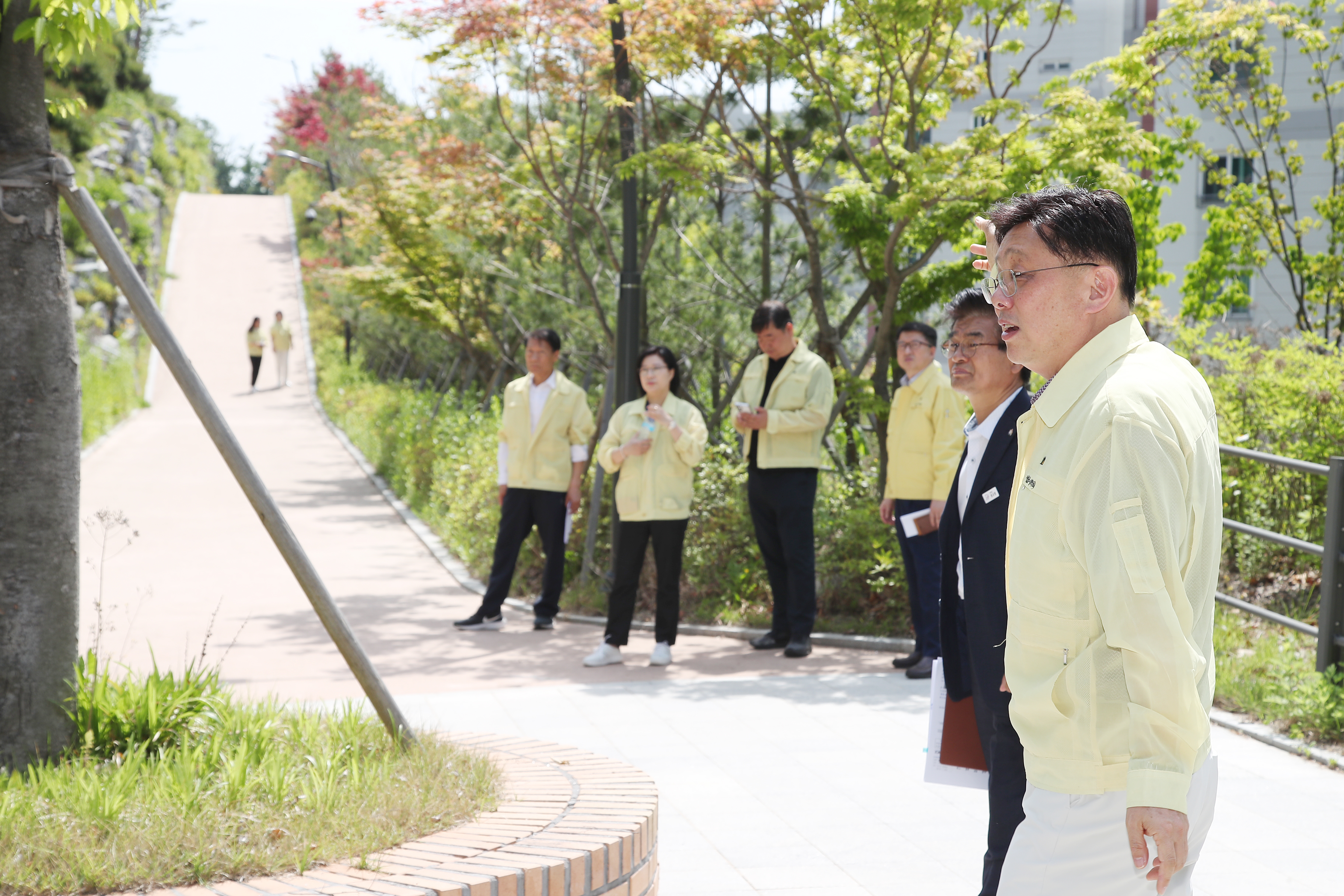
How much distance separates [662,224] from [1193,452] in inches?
370

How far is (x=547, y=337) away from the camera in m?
7.99

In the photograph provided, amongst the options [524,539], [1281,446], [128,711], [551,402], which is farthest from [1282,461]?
[128,711]

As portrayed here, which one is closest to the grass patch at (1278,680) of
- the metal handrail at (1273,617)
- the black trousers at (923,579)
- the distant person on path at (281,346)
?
the metal handrail at (1273,617)

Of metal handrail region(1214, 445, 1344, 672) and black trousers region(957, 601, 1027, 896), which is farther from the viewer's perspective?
metal handrail region(1214, 445, 1344, 672)

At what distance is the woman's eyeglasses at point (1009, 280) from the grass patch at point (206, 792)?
200cm

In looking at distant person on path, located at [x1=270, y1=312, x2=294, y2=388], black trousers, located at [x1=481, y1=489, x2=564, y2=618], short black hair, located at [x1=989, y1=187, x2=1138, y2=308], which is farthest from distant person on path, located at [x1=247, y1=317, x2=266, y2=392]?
short black hair, located at [x1=989, y1=187, x2=1138, y2=308]

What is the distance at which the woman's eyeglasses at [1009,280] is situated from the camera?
214cm

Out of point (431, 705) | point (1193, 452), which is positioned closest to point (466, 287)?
point (431, 705)

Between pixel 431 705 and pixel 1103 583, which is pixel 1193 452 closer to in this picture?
pixel 1103 583

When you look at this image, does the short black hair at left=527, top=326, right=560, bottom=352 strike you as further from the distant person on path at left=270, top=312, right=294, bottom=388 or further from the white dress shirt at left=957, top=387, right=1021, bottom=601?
the distant person on path at left=270, top=312, right=294, bottom=388

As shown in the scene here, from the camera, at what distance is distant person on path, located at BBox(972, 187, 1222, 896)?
1872 millimetres

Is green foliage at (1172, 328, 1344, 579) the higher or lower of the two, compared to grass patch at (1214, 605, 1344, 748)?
higher

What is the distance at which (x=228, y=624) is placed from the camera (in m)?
8.22

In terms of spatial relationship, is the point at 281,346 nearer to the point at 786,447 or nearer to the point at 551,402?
the point at 551,402
